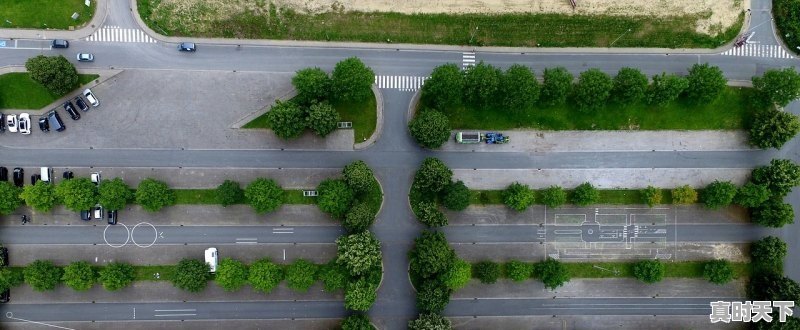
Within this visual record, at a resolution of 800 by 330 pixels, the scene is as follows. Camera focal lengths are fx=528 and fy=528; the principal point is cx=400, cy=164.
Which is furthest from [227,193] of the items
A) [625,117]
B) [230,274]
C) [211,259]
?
[625,117]

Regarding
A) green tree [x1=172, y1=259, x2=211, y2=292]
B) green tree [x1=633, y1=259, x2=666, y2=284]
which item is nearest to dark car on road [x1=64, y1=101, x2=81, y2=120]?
green tree [x1=172, y1=259, x2=211, y2=292]

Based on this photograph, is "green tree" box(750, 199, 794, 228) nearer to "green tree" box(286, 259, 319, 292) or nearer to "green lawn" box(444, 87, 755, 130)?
"green lawn" box(444, 87, 755, 130)

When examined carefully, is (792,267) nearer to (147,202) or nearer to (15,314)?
(147,202)

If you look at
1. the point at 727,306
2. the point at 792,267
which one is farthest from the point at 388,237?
the point at 792,267

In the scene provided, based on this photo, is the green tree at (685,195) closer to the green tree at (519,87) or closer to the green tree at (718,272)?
the green tree at (718,272)

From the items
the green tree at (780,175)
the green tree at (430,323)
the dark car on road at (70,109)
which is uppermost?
the dark car on road at (70,109)

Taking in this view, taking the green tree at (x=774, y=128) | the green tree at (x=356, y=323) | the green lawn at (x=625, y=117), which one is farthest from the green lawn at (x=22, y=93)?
the green tree at (x=774, y=128)

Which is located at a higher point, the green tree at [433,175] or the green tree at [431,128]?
the green tree at [431,128]
